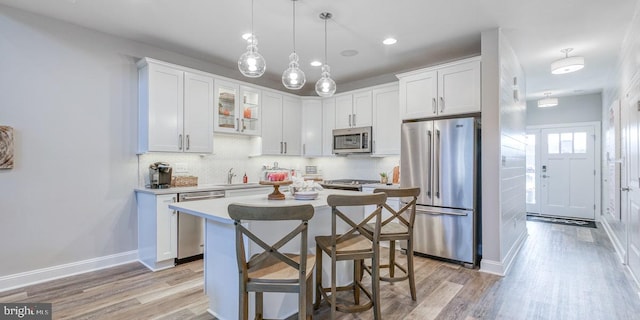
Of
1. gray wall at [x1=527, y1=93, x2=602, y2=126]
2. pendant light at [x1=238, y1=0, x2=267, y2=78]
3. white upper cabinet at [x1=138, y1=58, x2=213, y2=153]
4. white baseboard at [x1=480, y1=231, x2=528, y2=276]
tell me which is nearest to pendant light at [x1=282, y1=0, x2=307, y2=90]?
pendant light at [x1=238, y1=0, x2=267, y2=78]

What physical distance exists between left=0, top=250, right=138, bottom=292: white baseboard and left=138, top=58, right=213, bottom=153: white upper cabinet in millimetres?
1291

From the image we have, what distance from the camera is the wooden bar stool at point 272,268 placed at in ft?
5.27

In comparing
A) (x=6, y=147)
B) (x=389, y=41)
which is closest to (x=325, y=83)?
(x=389, y=41)

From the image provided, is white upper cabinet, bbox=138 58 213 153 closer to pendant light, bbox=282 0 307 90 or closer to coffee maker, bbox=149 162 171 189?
coffee maker, bbox=149 162 171 189

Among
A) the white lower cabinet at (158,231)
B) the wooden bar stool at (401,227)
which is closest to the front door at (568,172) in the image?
the wooden bar stool at (401,227)

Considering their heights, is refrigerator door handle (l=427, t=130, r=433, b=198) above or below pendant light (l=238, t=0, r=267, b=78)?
below

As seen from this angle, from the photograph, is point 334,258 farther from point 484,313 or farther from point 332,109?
point 332,109

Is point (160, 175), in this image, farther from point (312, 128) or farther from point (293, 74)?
point (312, 128)

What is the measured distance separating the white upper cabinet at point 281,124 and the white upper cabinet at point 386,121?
140cm

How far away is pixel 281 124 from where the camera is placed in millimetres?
5227

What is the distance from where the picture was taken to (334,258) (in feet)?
6.89

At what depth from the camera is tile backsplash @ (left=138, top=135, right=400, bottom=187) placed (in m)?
4.13

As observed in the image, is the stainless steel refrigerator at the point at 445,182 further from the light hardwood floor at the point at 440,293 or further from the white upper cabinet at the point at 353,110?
the white upper cabinet at the point at 353,110

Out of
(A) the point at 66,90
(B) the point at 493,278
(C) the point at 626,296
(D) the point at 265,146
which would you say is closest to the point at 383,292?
(B) the point at 493,278
